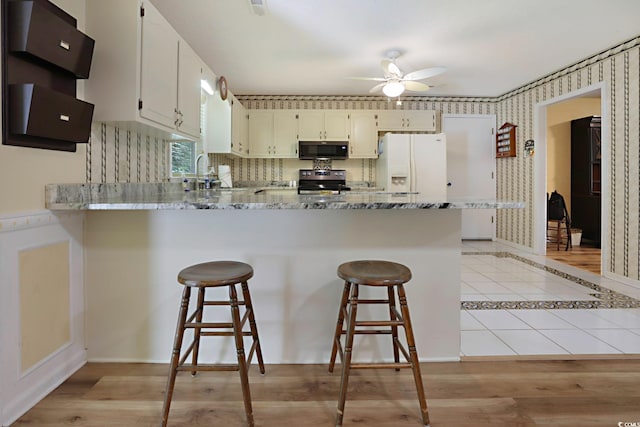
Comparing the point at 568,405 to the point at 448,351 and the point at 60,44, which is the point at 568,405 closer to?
the point at 448,351

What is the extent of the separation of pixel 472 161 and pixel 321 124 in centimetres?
261

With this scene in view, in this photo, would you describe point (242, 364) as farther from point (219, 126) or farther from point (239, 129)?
point (239, 129)

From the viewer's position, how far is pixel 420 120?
17.7 feet

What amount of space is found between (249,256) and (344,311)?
0.57m

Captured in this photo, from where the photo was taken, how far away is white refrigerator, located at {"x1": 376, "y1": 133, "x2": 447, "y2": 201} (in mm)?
4844

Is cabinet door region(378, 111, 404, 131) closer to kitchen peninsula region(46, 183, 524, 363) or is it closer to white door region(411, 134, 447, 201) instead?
white door region(411, 134, 447, 201)

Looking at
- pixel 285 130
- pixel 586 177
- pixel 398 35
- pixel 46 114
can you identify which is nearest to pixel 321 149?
pixel 285 130

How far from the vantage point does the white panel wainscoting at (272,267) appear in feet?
5.89

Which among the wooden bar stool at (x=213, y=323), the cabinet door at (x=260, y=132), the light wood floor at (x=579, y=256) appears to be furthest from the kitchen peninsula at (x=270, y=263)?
the cabinet door at (x=260, y=132)

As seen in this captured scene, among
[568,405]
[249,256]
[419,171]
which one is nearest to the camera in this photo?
[568,405]

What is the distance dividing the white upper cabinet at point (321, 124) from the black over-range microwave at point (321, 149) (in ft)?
0.44

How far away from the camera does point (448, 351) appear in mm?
1843

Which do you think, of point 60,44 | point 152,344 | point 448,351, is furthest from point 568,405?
point 60,44

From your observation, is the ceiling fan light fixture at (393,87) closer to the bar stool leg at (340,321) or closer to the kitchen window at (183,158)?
the kitchen window at (183,158)
